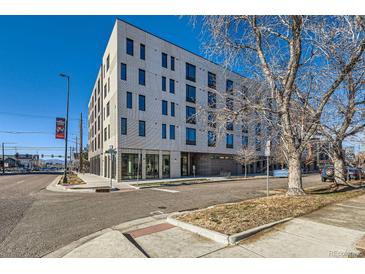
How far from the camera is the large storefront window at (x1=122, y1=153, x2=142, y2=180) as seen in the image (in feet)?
74.3

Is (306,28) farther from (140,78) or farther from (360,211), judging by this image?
(140,78)

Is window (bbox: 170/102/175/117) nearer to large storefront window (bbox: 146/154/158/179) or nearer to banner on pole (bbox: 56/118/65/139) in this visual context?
large storefront window (bbox: 146/154/158/179)

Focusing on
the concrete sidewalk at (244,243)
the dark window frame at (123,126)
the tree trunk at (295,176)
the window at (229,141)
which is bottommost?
the concrete sidewalk at (244,243)

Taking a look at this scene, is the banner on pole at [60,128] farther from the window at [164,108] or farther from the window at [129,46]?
the window at [164,108]

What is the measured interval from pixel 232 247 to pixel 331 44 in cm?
805

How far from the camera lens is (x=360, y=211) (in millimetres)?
6977

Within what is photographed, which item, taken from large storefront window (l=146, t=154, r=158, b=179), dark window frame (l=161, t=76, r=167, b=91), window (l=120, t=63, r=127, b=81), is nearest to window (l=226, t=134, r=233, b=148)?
dark window frame (l=161, t=76, r=167, b=91)

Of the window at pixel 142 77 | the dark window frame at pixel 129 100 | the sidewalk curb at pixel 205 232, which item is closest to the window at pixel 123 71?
the dark window frame at pixel 129 100

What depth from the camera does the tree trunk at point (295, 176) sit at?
32.0 feet

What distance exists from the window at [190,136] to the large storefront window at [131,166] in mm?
7716

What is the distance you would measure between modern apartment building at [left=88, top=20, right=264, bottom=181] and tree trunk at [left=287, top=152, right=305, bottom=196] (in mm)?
11268

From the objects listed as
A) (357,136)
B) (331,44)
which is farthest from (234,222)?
(357,136)

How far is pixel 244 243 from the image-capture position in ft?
14.3

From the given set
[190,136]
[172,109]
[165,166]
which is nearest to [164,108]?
[172,109]
